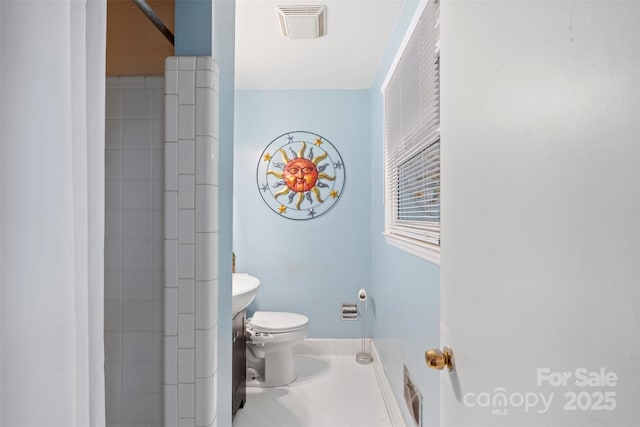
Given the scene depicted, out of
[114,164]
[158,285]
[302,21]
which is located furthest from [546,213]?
[302,21]

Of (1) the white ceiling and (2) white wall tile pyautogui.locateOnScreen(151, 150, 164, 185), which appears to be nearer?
(2) white wall tile pyautogui.locateOnScreen(151, 150, 164, 185)

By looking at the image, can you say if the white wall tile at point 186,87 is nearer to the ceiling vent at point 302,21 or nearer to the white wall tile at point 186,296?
the white wall tile at point 186,296

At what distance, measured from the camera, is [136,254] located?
1227mm

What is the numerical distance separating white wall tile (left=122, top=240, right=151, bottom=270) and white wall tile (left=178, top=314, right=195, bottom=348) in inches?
8.8

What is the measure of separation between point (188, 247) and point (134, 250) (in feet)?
0.76

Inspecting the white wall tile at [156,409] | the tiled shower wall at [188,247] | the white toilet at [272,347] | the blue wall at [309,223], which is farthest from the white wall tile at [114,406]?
the blue wall at [309,223]

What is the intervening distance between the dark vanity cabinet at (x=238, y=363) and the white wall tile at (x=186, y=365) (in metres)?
1.05

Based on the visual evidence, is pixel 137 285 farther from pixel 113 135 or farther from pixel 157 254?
pixel 113 135

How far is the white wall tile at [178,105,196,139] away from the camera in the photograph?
114 cm

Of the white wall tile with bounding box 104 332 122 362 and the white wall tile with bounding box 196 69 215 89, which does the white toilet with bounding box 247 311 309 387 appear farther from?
the white wall tile with bounding box 196 69 215 89

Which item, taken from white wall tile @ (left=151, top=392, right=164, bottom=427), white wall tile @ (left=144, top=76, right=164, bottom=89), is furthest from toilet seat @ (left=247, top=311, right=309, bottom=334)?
white wall tile @ (left=144, top=76, right=164, bottom=89)

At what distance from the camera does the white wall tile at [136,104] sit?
4.00 ft

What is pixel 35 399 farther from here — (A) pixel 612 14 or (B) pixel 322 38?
(B) pixel 322 38

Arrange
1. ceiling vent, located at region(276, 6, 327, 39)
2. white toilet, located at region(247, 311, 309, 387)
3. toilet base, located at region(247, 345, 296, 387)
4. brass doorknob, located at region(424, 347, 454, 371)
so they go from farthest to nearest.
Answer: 1. toilet base, located at region(247, 345, 296, 387)
2. white toilet, located at region(247, 311, 309, 387)
3. ceiling vent, located at region(276, 6, 327, 39)
4. brass doorknob, located at region(424, 347, 454, 371)
